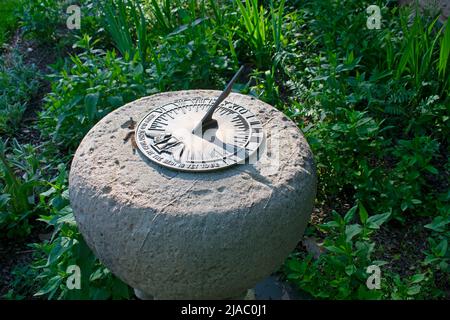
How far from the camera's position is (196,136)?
2426 millimetres

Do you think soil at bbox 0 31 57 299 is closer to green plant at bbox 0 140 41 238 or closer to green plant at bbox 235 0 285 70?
green plant at bbox 0 140 41 238

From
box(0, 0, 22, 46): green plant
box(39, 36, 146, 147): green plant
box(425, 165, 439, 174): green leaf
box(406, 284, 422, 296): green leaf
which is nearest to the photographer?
box(406, 284, 422, 296): green leaf

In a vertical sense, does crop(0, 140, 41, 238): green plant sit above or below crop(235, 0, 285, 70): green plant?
below

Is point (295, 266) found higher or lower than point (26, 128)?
lower

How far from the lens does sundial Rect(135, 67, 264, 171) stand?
90.0 inches

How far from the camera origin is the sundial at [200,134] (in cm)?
229

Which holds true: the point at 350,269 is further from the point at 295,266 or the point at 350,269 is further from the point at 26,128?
the point at 26,128

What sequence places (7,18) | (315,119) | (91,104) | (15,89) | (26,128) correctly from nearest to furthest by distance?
(91,104) < (315,119) < (26,128) < (15,89) < (7,18)

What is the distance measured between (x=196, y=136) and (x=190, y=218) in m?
0.50

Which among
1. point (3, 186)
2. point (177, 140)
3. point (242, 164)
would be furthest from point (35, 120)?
point (242, 164)

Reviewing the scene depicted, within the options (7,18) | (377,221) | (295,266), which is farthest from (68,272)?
(7,18)

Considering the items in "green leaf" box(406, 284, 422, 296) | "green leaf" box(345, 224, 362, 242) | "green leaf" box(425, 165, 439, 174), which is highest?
"green leaf" box(345, 224, 362, 242)

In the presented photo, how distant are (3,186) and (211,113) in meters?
1.65

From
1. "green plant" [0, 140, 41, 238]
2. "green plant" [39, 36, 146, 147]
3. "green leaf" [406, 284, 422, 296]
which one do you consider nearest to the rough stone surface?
"green leaf" [406, 284, 422, 296]
